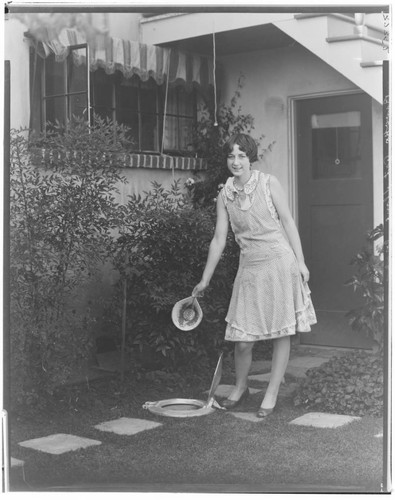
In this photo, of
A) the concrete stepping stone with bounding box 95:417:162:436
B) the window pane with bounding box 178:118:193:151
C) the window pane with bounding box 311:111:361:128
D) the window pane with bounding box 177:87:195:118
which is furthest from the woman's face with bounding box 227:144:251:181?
the window pane with bounding box 177:87:195:118

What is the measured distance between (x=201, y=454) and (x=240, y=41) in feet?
14.1

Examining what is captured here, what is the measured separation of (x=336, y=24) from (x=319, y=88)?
99cm

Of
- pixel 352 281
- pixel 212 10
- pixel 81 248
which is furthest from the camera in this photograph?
pixel 352 281

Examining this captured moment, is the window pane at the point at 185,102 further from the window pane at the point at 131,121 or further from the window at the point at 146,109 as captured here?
the window pane at the point at 131,121

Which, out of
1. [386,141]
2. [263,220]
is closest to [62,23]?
[263,220]

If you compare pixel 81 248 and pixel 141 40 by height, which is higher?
pixel 141 40

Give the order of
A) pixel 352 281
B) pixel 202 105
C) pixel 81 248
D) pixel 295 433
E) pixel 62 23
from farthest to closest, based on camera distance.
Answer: pixel 202 105 → pixel 352 281 → pixel 62 23 → pixel 81 248 → pixel 295 433

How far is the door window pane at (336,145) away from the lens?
7086 millimetres

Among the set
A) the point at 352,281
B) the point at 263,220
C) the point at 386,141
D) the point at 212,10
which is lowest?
the point at 352,281

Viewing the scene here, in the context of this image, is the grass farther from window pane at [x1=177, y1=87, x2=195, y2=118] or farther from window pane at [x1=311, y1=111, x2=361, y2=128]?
window pane at [x1=177, y1=87, x2=195, y2=118]

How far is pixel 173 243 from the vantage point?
6156 millimetres

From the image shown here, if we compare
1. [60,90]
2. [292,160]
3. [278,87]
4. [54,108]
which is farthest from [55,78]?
[292,160]

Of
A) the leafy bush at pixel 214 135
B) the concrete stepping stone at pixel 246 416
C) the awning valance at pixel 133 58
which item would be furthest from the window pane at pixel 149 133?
the concrete stepping stone at pixel 246 416

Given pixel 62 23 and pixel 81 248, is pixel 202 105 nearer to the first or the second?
pixel 62 23
